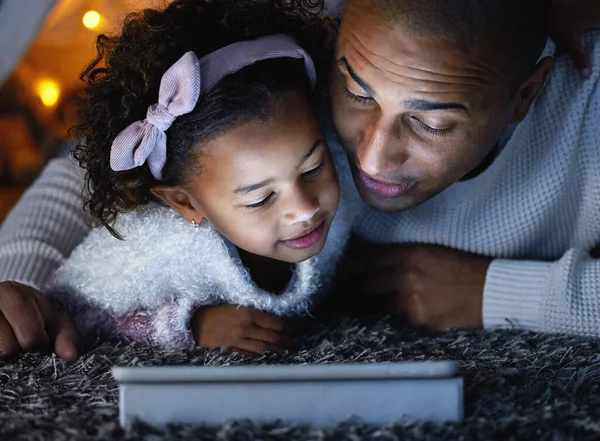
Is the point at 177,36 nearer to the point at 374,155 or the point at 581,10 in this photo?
the point at 374,155

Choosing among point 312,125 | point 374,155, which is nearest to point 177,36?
point 312,125

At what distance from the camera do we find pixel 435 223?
4.85ft

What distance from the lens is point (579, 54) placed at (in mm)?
1394

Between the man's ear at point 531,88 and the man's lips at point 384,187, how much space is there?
238mm

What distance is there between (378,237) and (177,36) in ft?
A: 1.86

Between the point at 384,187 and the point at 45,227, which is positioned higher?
the point at 384,187

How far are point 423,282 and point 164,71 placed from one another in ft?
1.91

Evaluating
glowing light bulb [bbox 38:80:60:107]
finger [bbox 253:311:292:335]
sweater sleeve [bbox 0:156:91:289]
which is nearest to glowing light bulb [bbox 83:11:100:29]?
glowing light bulb [bbox 38:80:60:107]

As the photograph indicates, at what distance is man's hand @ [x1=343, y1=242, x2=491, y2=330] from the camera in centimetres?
134

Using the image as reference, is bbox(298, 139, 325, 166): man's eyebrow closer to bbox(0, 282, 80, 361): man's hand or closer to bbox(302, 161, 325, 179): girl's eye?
bbox(302, 161, 325, 179): girl's eye

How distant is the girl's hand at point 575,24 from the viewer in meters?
1.39

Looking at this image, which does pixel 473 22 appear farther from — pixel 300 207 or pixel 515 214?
pixel 515 214

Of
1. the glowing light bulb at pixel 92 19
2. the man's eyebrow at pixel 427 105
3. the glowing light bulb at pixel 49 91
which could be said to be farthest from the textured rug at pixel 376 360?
the glowing light bulb at pixel 49 91

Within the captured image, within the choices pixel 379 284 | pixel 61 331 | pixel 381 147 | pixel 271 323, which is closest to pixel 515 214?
pixel 379 284
